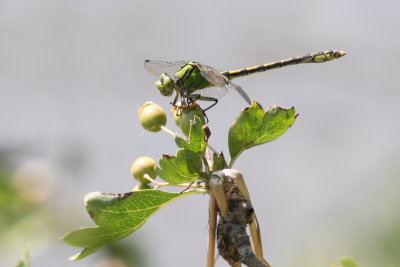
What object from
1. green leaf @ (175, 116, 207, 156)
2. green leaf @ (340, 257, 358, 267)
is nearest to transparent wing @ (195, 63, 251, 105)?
green leaf @ (175, 116, 207, 156)

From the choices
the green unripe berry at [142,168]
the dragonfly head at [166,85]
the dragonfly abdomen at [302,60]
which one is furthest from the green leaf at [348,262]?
the dragonfly abdomen at [302,60]

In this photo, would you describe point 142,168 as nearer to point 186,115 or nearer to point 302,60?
point 186,115

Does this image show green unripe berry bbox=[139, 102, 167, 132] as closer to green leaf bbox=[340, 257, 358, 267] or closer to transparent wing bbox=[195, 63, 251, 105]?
transparent wing bbox=[195, 63, 251, 105]

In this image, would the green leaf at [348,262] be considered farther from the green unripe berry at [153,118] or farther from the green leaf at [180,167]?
the green unripe berry at [153,118]

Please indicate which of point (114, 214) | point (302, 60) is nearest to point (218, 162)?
point (114, 214)

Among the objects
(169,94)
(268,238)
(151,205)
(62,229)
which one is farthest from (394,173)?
(268,238)
